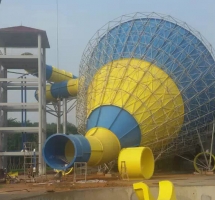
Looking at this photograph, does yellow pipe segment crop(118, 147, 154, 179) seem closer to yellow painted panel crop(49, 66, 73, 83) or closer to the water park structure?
the water park structure

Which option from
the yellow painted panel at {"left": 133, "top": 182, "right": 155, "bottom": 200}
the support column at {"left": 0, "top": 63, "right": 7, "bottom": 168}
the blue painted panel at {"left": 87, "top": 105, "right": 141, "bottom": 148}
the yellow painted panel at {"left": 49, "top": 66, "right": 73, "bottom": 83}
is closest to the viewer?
the yellow painted panel at {"left": 133, "top": 182, "right": 155, "bottom": 200}

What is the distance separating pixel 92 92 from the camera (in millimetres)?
30078

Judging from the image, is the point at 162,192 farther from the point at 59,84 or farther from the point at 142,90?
the point at 59,84

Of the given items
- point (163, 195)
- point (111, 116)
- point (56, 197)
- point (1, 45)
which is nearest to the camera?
point (163, 195)

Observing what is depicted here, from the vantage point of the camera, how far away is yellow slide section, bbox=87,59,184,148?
2838cm

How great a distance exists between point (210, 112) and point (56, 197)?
59.0 ft

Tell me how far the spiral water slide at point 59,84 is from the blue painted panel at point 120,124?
40.8 ft

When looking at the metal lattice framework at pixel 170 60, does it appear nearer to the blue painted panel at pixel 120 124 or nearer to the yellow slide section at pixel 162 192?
the blue painted panel at pixel 120 124

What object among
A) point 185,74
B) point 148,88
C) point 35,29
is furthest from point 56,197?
point 35,29

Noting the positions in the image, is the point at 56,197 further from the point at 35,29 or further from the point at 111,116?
the point at 35,29

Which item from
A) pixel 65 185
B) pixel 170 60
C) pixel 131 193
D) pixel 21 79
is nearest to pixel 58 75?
pixel 21 79

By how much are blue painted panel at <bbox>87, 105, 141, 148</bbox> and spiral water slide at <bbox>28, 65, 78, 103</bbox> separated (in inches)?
490

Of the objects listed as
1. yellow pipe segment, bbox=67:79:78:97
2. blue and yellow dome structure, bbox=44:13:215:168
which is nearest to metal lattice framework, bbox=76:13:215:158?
blue and yellow dome structure, bbox=44:13:215:168

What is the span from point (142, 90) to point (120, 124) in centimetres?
282
